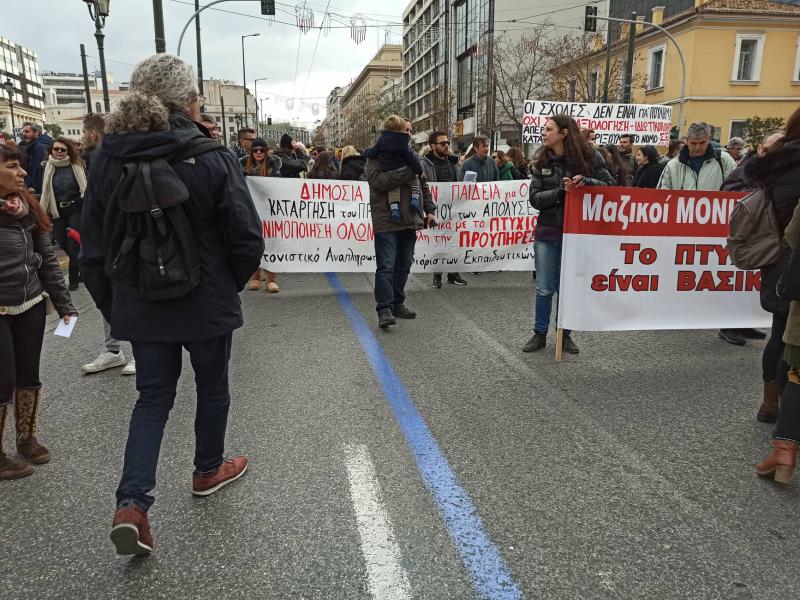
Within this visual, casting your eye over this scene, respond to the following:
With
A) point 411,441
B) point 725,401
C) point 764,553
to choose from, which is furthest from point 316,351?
point 764,553

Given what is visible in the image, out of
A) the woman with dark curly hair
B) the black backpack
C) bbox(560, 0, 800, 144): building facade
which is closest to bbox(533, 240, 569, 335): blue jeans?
the black backpack

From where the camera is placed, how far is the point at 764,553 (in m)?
2.41

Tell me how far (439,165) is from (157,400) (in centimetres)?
661

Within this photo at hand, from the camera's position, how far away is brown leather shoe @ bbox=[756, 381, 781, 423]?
12.2ft

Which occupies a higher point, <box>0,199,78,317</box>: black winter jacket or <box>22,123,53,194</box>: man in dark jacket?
<box>22,123,53,194</box>: man in dark jacket

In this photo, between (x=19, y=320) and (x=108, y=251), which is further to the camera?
(x=19, y=320)

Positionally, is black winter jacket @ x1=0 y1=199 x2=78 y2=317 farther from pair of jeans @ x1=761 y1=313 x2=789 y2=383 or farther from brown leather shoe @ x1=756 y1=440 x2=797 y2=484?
pair of jeans @ x1=761 y1=313 x2=789 y2=383

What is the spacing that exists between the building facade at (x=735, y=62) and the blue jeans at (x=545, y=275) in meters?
30.6

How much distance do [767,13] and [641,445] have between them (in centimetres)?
3914

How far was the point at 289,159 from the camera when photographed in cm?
926

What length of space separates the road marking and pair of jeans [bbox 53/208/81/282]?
14.8 feet

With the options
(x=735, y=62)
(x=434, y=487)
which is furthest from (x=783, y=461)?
(x=735, y=62)

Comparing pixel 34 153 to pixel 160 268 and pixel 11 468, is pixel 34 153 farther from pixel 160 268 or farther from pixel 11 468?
pixel 160 268

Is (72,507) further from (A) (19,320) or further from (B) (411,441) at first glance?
(B) (411,441)
